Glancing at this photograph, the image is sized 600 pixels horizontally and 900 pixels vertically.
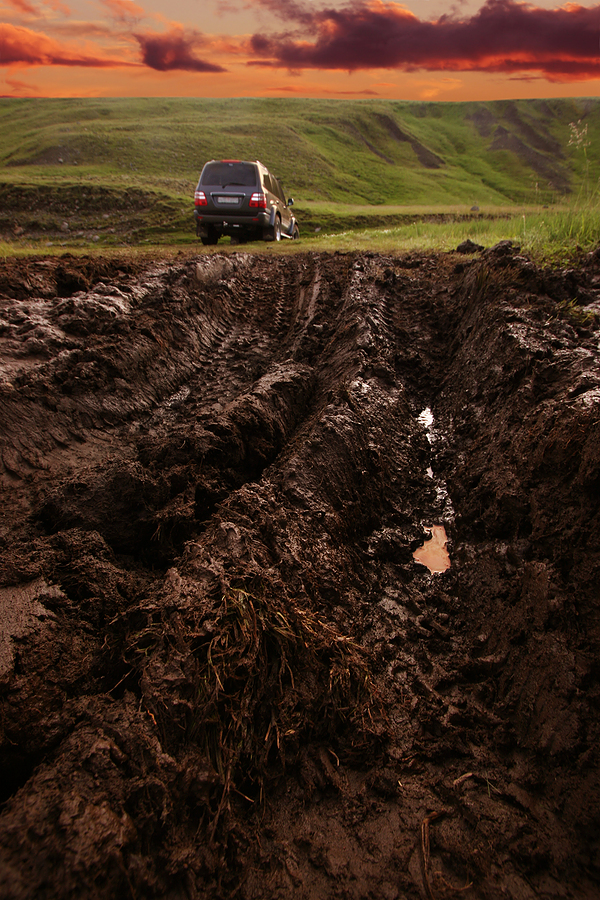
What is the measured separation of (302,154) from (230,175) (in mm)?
28850

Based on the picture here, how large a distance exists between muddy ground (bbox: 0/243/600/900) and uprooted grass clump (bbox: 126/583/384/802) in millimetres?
11

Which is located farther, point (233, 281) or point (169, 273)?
point (233, 281)

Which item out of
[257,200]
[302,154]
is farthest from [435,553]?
[302,154]

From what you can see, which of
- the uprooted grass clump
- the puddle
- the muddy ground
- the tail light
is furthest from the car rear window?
the uprooted grass clump

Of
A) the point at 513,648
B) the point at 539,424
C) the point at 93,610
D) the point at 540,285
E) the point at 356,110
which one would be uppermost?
the point at 356,110

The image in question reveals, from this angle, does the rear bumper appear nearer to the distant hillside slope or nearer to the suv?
the suv

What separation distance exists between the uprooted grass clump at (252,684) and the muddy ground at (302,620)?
1 cm

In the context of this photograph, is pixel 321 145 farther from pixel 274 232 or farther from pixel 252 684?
pixel 252 684

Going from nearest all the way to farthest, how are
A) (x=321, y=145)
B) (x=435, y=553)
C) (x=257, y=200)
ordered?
(x=435, y=553), (x=257, y=200), (x=321, y=145)

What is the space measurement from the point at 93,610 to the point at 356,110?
62419 millimetres

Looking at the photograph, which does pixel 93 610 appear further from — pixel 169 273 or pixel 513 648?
pixel 169 273

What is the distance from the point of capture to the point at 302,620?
7.14 feet

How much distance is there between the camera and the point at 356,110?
5091cm

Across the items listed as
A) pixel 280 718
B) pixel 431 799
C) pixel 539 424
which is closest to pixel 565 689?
pixel 431 799
